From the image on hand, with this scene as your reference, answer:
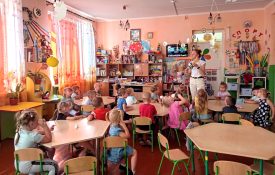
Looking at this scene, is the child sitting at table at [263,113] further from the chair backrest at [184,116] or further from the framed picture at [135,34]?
the framed picture at [135,34]

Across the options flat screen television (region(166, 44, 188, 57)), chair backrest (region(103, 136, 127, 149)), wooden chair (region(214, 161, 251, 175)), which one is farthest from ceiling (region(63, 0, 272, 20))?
wooden chair (region(214, 161, 251, 175))

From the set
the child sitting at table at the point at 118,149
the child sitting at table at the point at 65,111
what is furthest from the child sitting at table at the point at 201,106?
the child sitting at table at the point at 65,111

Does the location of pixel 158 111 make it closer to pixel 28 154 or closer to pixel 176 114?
pixel 176 114

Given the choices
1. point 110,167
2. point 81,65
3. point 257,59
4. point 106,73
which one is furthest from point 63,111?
point 257,59

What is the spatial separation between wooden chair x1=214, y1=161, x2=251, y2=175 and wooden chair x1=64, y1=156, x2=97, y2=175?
1.14 meters

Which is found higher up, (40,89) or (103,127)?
(40,89)

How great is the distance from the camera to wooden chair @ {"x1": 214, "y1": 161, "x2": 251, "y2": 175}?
2080 mm

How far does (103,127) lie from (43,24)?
4176 mm

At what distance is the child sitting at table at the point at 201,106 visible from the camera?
4438 mm

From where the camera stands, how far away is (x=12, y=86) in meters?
5.26

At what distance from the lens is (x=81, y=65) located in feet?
26.5

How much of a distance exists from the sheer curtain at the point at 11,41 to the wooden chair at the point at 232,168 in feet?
14.9

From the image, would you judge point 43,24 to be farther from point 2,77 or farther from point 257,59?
point 257,59

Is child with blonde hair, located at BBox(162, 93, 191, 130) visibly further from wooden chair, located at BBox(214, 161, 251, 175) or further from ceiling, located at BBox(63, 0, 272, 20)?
A: ceiling, located at BBox(63, 0, 272, 20)
